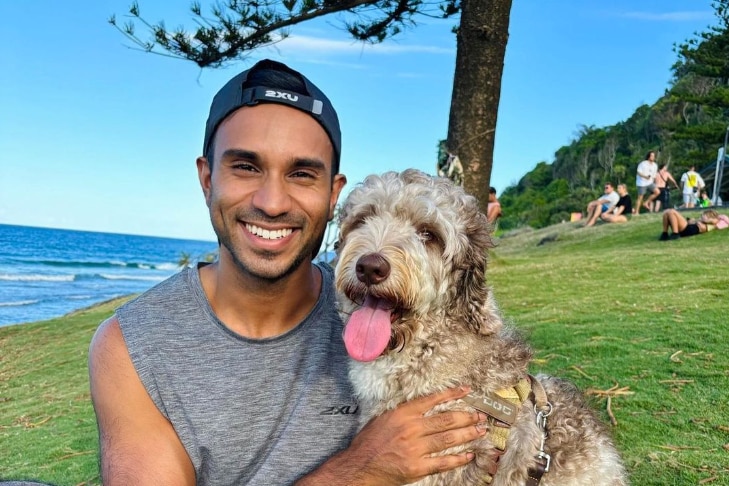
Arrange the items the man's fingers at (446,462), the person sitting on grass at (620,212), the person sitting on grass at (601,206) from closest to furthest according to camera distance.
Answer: the man's fingers at (446,462) < the person sitting on grass at (620,212) < the person sitting on grass at (601,206)

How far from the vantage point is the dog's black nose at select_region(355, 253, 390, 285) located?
361cm

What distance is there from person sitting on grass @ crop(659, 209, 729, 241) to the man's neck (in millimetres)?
18662

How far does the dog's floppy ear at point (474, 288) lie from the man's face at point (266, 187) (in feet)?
3.13

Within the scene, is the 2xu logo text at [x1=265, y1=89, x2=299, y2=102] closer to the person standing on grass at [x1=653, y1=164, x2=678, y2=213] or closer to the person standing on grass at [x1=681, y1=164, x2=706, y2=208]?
the person standing on grass at [x1=681, y1=164, x2=706, y2=208]

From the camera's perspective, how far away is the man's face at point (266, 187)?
3938 mm

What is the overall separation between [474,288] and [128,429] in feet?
7.17

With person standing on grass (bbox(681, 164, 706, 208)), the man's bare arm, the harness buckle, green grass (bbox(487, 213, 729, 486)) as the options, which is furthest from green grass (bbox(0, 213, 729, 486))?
person standing on grass (bbox(681, 164, 706, 208))

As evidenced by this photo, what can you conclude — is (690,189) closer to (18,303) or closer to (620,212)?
(620,212)

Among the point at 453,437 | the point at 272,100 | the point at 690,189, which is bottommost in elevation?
the point at 453,437

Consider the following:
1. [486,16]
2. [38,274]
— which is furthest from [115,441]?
[38,274]

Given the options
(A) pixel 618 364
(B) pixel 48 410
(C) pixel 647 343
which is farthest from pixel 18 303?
(A) pixel 618 364

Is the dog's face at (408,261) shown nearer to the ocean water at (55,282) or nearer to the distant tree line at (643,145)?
the ocean water at (55,282)

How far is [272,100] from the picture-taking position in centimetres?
396

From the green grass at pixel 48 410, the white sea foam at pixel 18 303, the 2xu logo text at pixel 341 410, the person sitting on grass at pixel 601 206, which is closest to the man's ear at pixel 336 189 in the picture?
the 2xu logo text at pixel 341 410
